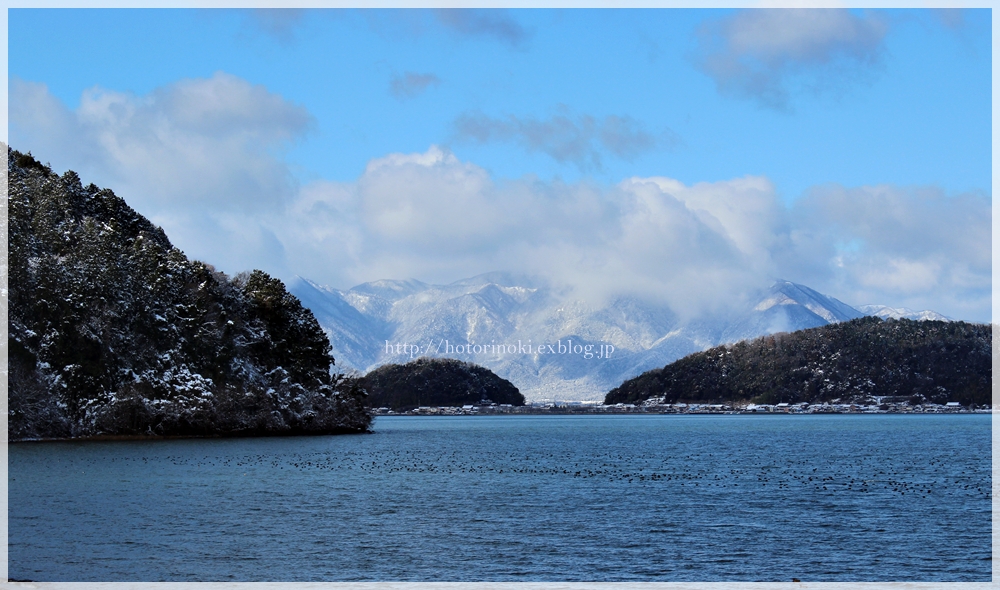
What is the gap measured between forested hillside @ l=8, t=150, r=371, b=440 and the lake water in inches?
1028

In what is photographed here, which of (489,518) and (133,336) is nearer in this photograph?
(489,518)

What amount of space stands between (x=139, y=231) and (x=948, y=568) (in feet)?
467

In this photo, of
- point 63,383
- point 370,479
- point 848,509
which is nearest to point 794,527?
point 848,509

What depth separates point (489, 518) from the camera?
56.7 m

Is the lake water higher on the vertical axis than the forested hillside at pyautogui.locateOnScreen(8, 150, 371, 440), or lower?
lower

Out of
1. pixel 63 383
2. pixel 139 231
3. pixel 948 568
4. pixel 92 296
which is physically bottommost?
pixel 948 568

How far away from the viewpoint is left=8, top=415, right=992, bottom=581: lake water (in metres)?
41.5

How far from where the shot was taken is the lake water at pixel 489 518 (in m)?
41.5

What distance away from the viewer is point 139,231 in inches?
6383

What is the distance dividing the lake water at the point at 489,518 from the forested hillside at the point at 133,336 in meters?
26.1

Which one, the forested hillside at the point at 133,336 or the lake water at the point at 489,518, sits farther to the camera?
the forested hillside at the point at 133,336

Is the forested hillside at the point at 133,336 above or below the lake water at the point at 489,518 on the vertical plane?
above

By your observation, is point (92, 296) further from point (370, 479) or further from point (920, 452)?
point (920, 452)

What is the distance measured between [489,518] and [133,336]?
93832 millimetres
